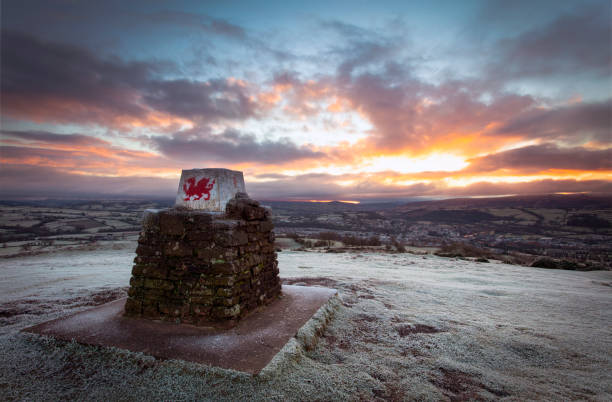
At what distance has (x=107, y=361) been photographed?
11.5 ft

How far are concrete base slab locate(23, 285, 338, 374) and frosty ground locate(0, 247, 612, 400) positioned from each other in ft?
0.52

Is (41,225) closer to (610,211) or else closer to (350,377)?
A: (350,377)

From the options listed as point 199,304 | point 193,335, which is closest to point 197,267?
point 199,304

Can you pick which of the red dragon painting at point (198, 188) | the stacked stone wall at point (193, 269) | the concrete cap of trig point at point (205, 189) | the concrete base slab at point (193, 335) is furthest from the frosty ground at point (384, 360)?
the red dragon painting at point (198, 188)

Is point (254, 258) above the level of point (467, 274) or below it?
above

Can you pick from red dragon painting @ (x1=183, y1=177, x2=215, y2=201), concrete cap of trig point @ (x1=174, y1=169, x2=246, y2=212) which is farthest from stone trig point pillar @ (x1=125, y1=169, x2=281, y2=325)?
red dragon painting @ (x1=183, y1=177, x2=215, y2=201)

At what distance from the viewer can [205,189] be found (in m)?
5.86

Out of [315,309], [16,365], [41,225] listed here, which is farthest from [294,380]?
[41,225]

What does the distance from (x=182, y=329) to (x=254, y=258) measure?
1640mm

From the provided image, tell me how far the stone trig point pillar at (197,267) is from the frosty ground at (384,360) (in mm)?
1039

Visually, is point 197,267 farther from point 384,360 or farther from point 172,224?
point 384,360

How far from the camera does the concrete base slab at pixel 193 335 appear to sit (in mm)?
3463

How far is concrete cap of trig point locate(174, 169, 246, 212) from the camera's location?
5824mm

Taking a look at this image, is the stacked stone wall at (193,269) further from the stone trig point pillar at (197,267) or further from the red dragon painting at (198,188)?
the red dragon painting at (198,188)
